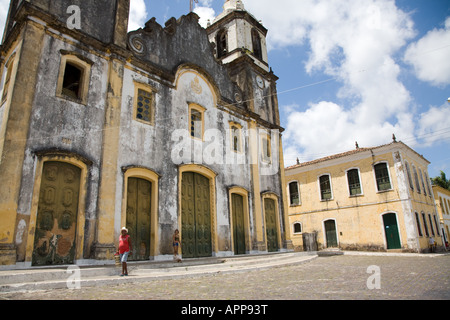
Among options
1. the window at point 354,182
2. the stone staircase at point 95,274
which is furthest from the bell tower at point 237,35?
the stone staircase at point 95,274

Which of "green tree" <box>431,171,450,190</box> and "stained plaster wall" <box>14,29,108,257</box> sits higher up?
"green tree" <box>431,171,450,190</box>

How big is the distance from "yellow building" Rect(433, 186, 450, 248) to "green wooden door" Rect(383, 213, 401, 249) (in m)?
11.1

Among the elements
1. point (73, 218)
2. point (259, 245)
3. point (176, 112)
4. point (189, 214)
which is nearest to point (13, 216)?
point (73, 218)

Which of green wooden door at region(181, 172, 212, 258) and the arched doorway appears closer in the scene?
the arched doorway

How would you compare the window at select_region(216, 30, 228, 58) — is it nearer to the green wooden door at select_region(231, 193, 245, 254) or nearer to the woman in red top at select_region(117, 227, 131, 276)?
the green wooden door at select_region(231, 193, 245, 254)

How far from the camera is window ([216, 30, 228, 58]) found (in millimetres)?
18359

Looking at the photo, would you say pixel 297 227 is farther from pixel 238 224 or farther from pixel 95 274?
pixel 95 274

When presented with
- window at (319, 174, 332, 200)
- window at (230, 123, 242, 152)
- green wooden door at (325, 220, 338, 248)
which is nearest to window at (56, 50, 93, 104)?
window at (230, 123, 242, 152)

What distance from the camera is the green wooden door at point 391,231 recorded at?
20.2 m

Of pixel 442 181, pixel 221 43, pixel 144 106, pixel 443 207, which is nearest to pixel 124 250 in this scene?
pixel 144 106

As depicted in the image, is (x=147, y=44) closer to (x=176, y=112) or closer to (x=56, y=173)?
(x=176, y=112)

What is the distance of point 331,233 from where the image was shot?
917 inches

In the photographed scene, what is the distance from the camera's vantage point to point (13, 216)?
7230 millimetres

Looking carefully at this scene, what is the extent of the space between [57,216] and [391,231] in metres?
20.0
